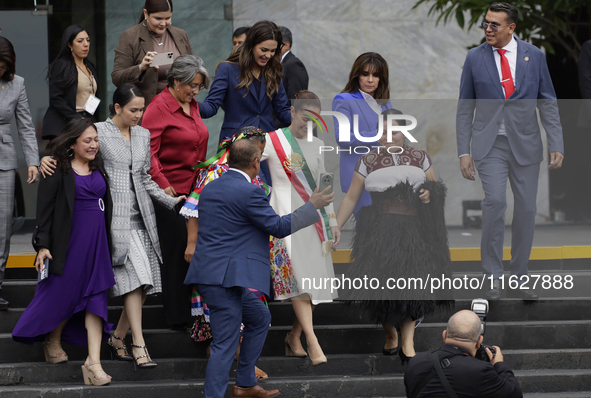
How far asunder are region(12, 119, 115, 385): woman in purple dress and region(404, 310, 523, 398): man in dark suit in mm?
2371

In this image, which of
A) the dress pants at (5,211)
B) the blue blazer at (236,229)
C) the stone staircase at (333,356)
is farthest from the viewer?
the dress pants at (5,211)

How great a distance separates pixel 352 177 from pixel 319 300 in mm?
923

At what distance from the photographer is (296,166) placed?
5852mm

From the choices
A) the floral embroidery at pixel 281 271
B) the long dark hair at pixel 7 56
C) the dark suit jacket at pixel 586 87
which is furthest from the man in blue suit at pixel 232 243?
the dark suit jacket at pixel 586 87

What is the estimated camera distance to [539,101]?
6.46m

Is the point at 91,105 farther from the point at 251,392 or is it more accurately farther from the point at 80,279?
the point at 251,392

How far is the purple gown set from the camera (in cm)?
555

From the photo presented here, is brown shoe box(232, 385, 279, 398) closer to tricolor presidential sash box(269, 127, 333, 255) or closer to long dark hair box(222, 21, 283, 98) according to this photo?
tricolor presidential sash box(269, 127, 333, 255)

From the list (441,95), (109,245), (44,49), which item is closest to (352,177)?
(109,245)

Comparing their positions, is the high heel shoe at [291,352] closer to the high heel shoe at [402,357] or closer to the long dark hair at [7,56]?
the high heel shoe at [402,357]

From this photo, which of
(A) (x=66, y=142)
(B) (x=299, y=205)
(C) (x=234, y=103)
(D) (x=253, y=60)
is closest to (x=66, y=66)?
(A) (x=66, y=142)

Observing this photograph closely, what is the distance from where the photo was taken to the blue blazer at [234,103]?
20.6ft

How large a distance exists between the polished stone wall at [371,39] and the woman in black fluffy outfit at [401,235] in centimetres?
488

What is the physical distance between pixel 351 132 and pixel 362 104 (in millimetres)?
265
